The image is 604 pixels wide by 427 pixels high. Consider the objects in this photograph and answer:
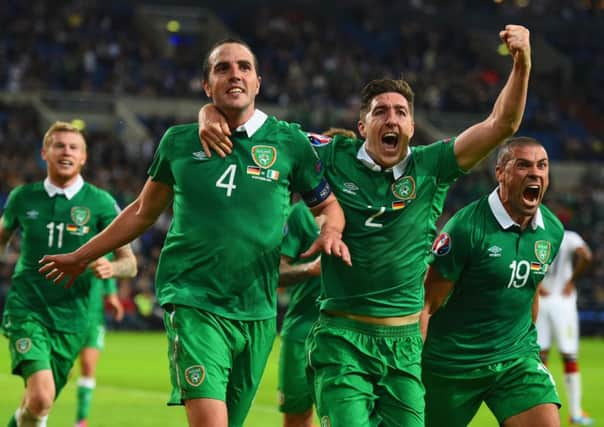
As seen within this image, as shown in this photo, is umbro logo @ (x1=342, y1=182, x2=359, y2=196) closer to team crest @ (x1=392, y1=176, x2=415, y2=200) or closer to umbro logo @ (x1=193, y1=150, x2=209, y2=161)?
team crest @ (x1=392, y1=176, x2=415, y2=200)

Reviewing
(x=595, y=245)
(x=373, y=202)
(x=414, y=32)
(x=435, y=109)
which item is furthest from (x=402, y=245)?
(x=414, y=32)

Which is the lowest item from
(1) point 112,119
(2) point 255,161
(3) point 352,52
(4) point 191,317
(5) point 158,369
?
(5) point 158,369

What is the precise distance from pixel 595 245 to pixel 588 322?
4.15 m

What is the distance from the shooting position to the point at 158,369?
57.7ft

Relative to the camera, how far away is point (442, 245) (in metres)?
6.48

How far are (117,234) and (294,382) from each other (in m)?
2.38

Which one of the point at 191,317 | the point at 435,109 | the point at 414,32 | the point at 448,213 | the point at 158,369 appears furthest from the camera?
the point at 414,32

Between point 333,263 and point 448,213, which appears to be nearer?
point 333,263

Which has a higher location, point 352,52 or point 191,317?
point 352,52

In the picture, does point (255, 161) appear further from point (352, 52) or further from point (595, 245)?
point (352, 52)

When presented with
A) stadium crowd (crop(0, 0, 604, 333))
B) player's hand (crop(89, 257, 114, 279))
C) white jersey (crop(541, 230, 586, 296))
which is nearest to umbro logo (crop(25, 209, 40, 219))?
player's hand (crop(89, 257, 114, 279))

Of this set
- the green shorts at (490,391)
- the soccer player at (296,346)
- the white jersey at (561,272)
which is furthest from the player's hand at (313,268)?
the white jersey at (561,272)

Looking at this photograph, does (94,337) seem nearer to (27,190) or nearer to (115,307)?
(115,307)

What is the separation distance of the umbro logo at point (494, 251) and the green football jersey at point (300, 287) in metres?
1.66
